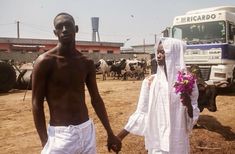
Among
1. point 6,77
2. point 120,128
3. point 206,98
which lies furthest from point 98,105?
point 6,77

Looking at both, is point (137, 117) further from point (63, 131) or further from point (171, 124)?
Answer: point (63, 131)

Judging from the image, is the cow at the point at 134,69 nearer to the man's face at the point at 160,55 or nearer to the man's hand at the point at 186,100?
the man's face at the point at 160,55

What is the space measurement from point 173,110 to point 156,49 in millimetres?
651

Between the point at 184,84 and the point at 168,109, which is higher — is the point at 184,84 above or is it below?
above

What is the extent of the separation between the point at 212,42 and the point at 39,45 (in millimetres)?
37949

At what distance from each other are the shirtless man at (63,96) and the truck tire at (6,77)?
13701 mm

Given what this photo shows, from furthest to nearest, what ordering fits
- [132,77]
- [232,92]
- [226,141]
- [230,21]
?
[132,77] < [232,92] < [230,21] < [226,141]

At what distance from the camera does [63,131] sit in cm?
268

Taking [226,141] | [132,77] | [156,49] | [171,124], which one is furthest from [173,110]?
[132,77]

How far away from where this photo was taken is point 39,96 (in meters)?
2.73

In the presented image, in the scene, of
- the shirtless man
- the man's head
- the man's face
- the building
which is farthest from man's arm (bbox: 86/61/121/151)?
the building

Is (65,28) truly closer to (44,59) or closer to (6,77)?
(44,59)

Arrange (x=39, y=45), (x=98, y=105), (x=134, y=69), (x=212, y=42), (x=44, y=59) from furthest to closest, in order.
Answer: (x=39, y=45)
(x=134, y=69)
(x=212, y=42)
(x=98, y=105)
(x=44, y=59)

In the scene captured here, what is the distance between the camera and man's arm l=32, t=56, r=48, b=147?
269 cm
